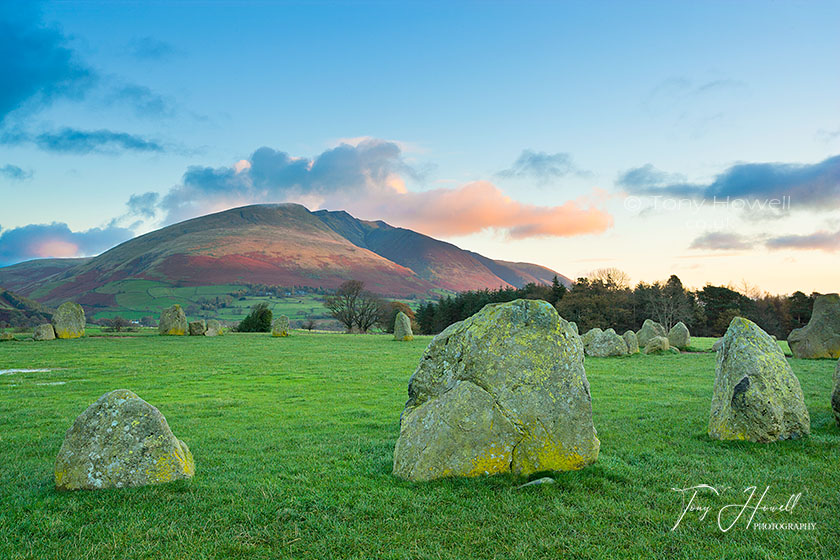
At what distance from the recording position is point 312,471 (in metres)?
7.51

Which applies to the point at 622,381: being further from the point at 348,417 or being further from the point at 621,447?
the point at 348,417

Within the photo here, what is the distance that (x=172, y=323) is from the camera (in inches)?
1763

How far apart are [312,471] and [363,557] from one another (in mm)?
2946

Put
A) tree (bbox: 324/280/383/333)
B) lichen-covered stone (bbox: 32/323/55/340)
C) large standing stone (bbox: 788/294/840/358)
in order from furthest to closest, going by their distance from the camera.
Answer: tree (bbox: 324/280/383/333), lichen-covered stone (bbox: 32/323/55/340), large standing stone (bbox: 788/294/840/358)

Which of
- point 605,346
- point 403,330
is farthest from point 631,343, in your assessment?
point 403,330

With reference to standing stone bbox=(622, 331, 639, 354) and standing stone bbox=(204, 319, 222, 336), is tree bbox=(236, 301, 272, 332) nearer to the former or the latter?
standing stone bbox=(204, 319, 222, 336)

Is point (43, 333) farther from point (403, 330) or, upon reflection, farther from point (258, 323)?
point (403, 330)

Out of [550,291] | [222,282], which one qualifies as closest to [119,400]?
[550,291]

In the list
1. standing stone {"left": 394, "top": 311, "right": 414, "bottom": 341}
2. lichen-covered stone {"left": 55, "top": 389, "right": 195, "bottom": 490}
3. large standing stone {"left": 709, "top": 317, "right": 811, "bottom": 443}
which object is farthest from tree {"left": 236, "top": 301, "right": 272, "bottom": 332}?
large standing stone {"left": 709, "top": 317, "right": 811, "bottom": 443}
